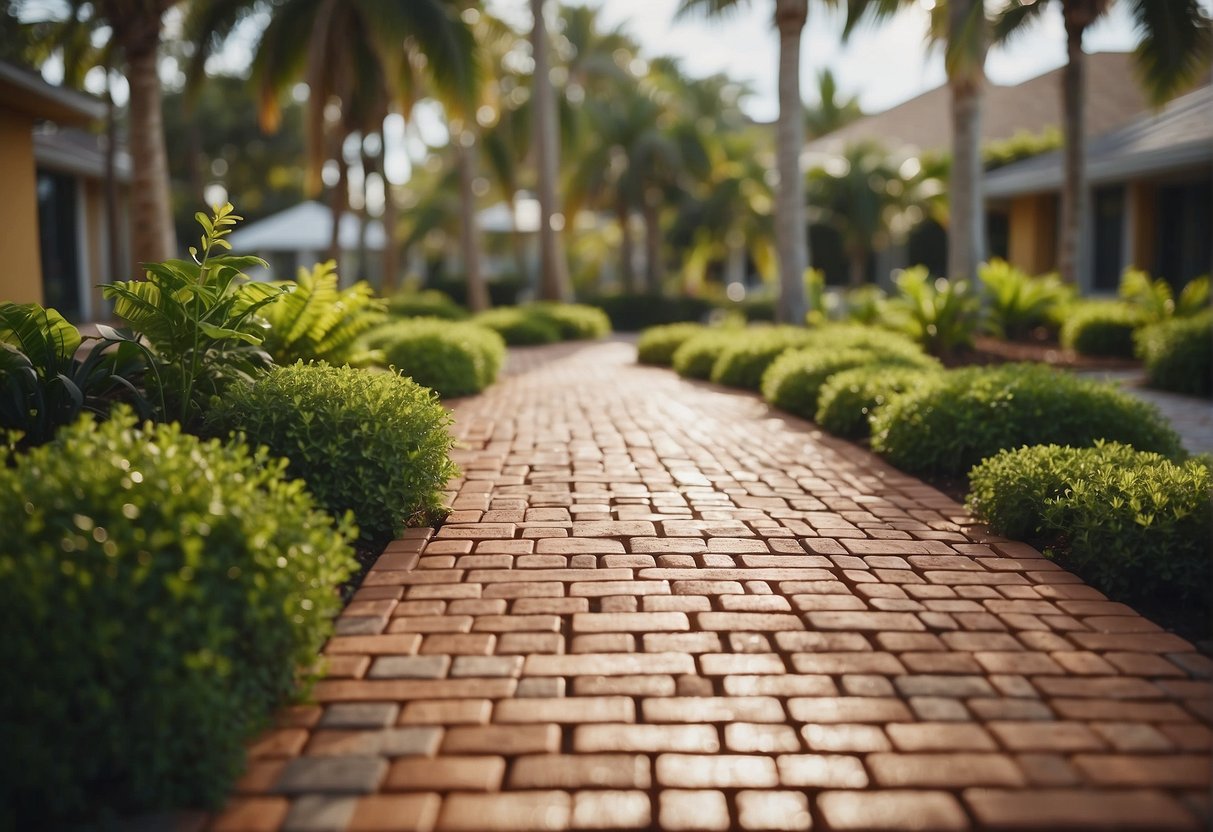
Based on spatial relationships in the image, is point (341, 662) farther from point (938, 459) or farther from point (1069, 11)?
point (1069, 11)

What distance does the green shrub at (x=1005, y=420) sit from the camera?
588cm

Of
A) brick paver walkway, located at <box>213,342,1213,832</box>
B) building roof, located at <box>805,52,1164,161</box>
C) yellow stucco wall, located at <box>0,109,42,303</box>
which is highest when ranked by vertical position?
building roof, located at <box>805,52,1164,161</box>

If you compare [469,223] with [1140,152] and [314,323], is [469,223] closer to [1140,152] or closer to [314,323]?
[1140,152]

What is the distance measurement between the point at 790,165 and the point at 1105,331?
181 inches

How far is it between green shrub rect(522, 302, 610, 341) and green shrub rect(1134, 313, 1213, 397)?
33.3 ft

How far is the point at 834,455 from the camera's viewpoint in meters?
6.86

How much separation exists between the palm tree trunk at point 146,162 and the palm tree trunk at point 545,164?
32.2ft

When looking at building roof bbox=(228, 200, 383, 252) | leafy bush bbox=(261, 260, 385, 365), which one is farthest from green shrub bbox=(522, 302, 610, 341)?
leafy bush bbox=(261, 260, 385, 365)

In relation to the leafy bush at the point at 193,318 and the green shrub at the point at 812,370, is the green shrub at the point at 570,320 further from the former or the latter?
the leafy bush at the point at 193,318

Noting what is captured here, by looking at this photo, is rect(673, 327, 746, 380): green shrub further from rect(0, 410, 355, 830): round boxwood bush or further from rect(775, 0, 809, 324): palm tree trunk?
rect(0, 410, 355, 830): round boxwood bush

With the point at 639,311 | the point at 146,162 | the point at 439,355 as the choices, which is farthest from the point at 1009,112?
the point at 146,162

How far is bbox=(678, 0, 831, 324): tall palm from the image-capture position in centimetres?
1384

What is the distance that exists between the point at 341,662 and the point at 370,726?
47 cm

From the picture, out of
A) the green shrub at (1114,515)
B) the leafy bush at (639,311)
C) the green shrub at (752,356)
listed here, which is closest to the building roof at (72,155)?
the green shrub at (752,356)
